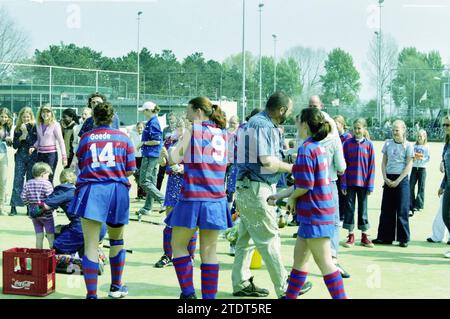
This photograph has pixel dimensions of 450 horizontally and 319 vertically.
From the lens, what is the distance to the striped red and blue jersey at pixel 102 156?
5660 millimetres

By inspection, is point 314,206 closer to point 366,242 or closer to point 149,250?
point 149,250

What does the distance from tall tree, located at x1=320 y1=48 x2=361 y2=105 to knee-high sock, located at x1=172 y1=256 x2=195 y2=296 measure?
23646mm

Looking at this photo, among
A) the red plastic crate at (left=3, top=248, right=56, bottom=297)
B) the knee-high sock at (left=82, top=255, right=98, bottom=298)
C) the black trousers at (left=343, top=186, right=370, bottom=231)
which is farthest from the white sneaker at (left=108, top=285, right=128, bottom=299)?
the black trousers at (left=343, top=186, right=370, bottom=231)

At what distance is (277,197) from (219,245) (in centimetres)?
357

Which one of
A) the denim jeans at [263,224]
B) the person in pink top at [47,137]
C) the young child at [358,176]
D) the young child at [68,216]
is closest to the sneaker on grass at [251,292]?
the denim jeans at [263,224]

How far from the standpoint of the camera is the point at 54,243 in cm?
707

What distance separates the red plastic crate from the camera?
6055 millimetres

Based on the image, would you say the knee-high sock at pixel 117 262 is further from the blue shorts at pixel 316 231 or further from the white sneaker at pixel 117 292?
the blue shorts at pixel 316 231

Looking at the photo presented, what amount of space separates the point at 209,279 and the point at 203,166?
955 mm

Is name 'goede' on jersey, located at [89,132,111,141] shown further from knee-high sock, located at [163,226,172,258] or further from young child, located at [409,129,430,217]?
young child, located at [409,129,430,217]

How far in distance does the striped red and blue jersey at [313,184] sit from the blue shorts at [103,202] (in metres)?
1.56

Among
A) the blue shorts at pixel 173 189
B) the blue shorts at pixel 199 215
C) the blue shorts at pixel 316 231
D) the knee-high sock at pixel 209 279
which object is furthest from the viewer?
the blue shorts at pixel 173 189
